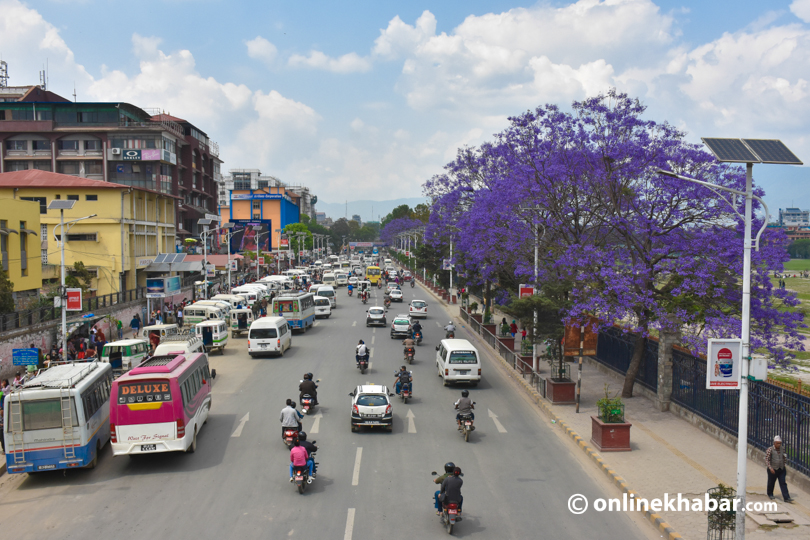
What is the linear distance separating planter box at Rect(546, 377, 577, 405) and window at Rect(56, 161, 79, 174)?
2804 inches

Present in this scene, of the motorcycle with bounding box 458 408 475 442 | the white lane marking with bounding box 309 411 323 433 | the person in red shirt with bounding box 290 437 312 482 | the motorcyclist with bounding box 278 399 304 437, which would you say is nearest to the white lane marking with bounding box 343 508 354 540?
the person in red shirt with bounding box 290 437 312 482

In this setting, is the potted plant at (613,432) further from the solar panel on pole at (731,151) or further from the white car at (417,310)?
the white car at (417,310)

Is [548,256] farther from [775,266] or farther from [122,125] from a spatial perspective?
[122,125]

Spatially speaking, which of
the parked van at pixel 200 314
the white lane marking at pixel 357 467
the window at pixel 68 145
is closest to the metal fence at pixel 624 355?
the white lane marking at pixel 357 467

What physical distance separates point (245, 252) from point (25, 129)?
101 feet

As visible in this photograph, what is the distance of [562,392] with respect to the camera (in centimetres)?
2105

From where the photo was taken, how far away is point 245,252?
87750 millimetres

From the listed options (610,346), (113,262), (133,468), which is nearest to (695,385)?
(610,346)

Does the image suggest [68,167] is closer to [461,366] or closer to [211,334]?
[211,334]

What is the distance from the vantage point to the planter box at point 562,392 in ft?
68.7

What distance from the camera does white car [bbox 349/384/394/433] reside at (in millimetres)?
17609

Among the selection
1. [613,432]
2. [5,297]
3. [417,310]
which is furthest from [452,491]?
[417,310]

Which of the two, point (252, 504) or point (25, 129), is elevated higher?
point (25, 129)

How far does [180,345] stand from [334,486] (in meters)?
12.1
